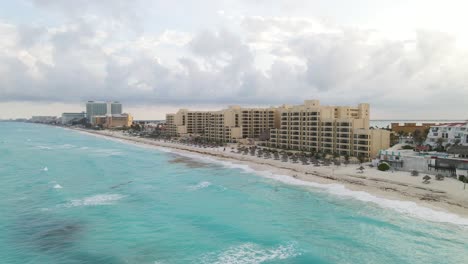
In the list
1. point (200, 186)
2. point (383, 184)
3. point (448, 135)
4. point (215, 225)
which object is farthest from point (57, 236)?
point (448, 135)

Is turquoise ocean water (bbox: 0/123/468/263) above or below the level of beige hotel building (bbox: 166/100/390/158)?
below

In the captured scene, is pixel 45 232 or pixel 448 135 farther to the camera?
pixel 448 135

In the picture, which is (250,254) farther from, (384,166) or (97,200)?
(384,166)

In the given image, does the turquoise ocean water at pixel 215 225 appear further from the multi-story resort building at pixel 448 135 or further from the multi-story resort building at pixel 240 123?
the multi-story resort building at pixel 240 123

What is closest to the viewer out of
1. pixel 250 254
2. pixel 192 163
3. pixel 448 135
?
pixel 250 254

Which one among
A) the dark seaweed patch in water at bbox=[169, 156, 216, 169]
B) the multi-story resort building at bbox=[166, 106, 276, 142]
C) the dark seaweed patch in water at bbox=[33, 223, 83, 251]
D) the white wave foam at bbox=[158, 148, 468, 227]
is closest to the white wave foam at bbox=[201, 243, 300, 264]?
the dark seaweed patch in water at bbox=[33, 223, 83, 251]

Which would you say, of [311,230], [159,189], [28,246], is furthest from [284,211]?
[28,246]

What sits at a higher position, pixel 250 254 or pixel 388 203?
pixel 388 203

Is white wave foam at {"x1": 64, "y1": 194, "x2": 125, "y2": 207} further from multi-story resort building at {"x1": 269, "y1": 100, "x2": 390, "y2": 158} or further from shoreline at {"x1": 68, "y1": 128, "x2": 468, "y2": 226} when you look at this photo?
multi-story resort building at {"x1": 269, "y1": 100, "x2": 390, "y2": 158}
